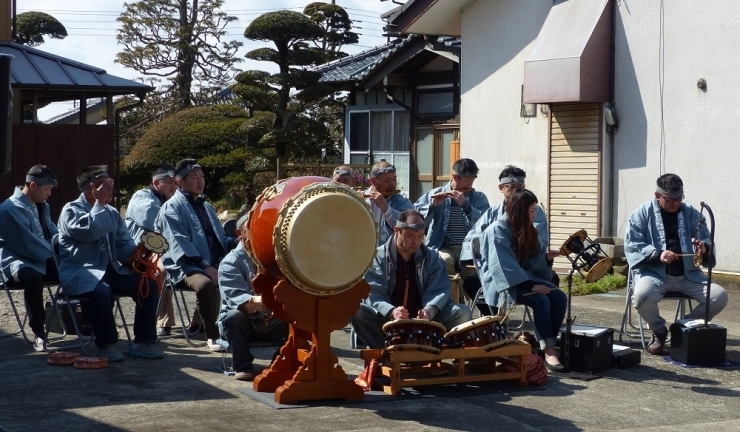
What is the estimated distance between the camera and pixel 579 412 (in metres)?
6.19

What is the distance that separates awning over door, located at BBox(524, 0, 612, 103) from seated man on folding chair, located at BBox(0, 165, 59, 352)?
6.98 metres

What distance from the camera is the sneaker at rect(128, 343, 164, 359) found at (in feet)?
25.2

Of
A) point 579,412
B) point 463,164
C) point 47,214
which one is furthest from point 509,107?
point 579,412

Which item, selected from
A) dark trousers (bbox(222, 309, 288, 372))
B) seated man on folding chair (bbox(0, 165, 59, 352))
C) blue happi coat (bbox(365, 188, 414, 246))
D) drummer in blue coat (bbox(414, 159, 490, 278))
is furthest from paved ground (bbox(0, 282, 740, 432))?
drummer in blue coat (bbox(414, 159, 490, 278))

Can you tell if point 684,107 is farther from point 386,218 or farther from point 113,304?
point 113,304

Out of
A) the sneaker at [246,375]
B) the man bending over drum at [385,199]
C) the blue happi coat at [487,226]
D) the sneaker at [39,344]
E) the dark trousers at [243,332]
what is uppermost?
the man bending over drum at [385,199]

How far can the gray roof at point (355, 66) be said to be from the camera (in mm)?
18395

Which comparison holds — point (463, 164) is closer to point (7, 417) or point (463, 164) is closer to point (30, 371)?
point (30, 371)

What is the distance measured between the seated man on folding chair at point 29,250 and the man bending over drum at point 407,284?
2.70 meters

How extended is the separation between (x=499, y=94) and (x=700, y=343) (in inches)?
292

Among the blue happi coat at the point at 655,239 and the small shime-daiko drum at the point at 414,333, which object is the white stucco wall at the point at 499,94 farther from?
the small shime-daiko drum at the point at 414,333

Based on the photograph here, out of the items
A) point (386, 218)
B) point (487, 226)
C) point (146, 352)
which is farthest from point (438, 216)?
point (146, 352)

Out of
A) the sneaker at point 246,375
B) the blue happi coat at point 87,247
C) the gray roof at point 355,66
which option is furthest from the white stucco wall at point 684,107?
the blue happi coat at point 87,247

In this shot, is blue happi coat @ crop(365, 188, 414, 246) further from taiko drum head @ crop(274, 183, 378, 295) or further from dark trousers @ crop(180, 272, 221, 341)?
taiko drum head @ crop(274, 183, 378, 295)
